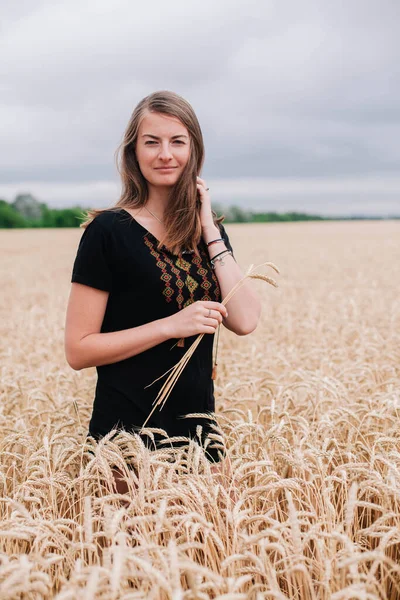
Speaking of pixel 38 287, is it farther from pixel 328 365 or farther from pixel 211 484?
pixel 211 484

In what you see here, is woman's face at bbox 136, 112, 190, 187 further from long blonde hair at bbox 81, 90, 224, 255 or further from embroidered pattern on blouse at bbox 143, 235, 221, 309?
embroidered pattern on blouse at bbox 143, 235, 221, 309

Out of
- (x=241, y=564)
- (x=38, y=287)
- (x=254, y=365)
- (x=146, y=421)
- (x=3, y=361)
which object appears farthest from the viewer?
(x=38, y=287)

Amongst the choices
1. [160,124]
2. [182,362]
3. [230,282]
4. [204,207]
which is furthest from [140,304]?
[160,124]

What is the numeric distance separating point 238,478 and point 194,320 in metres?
0.73

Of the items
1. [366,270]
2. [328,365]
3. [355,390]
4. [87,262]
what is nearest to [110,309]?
[87,262]

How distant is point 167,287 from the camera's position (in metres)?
2.74

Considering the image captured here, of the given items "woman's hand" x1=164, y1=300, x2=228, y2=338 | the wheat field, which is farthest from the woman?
the wheat field

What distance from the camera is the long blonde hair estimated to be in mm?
2812

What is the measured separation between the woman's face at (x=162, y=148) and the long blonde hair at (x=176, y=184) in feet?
0.12

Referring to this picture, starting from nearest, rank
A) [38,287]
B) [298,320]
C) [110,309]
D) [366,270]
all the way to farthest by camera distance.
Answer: [110,309] → [298,320] → [38,287] → [366,270]

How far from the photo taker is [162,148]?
2.79 metres

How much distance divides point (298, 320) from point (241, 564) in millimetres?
6242

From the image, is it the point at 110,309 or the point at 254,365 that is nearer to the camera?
the point at 110,309

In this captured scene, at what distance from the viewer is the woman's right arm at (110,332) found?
2.61 meters
